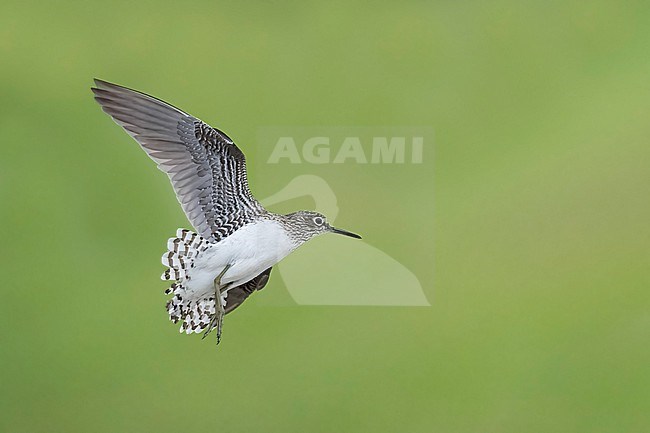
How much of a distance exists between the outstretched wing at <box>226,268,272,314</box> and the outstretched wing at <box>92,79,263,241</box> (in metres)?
0.11

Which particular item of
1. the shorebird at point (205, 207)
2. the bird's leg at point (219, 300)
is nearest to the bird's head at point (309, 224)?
the shorebird at point (205, 207)

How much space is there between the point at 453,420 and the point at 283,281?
521mm

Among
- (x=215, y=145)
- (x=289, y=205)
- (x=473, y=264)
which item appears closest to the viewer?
(x=215, y=145)

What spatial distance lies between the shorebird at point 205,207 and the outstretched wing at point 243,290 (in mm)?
35

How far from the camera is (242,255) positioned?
1.23 meters

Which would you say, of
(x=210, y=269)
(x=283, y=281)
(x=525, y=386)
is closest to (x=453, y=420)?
(x=525, y=386)

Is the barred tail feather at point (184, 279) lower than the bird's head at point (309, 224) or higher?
lower

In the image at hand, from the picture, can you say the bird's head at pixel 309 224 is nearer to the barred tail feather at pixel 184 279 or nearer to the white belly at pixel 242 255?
the white belly at pixel 242 255

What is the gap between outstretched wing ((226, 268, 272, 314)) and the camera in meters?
1.31

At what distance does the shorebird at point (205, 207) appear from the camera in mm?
1229

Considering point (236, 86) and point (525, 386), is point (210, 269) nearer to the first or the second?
point (236, 86)

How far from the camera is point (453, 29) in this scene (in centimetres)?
166

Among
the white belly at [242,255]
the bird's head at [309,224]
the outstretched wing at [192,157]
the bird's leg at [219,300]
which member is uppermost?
the outstretched wing at [192,157]

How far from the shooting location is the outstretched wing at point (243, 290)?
1312 mm
